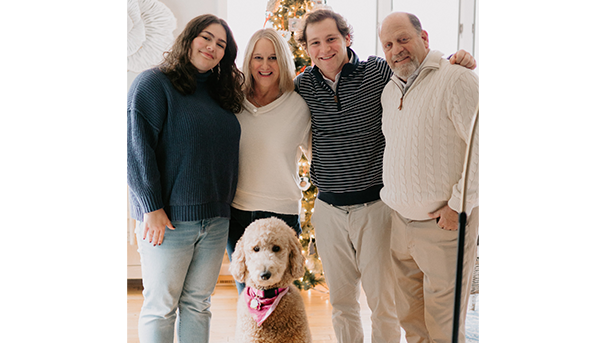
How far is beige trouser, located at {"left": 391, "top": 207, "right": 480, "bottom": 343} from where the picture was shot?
54.4 inches

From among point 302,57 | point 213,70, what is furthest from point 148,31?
point 213,70

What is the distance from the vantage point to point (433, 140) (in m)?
1.34

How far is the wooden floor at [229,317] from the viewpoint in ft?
6.63

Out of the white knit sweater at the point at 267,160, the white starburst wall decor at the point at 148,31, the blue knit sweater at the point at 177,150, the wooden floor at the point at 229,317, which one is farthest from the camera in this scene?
the white starburst wall decor at the point at 148,31

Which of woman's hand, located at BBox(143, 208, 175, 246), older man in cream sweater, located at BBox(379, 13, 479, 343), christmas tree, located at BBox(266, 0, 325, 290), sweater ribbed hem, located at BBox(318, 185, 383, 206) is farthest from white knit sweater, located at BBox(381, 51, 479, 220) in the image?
christmas tree, located at BBox(266, 0, 325, 290)

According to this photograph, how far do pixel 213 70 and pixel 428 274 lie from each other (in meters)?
1.09

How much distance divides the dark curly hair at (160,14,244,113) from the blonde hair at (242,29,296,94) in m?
0.04

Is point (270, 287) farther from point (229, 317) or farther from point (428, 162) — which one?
point (229, 317)

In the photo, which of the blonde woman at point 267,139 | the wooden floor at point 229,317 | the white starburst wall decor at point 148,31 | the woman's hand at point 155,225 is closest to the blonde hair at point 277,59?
the blonde woman at point 267,139

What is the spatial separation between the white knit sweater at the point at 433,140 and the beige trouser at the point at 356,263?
6.9 inches

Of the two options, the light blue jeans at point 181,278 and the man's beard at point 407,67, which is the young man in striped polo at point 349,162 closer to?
the man's beard at point 407,67
